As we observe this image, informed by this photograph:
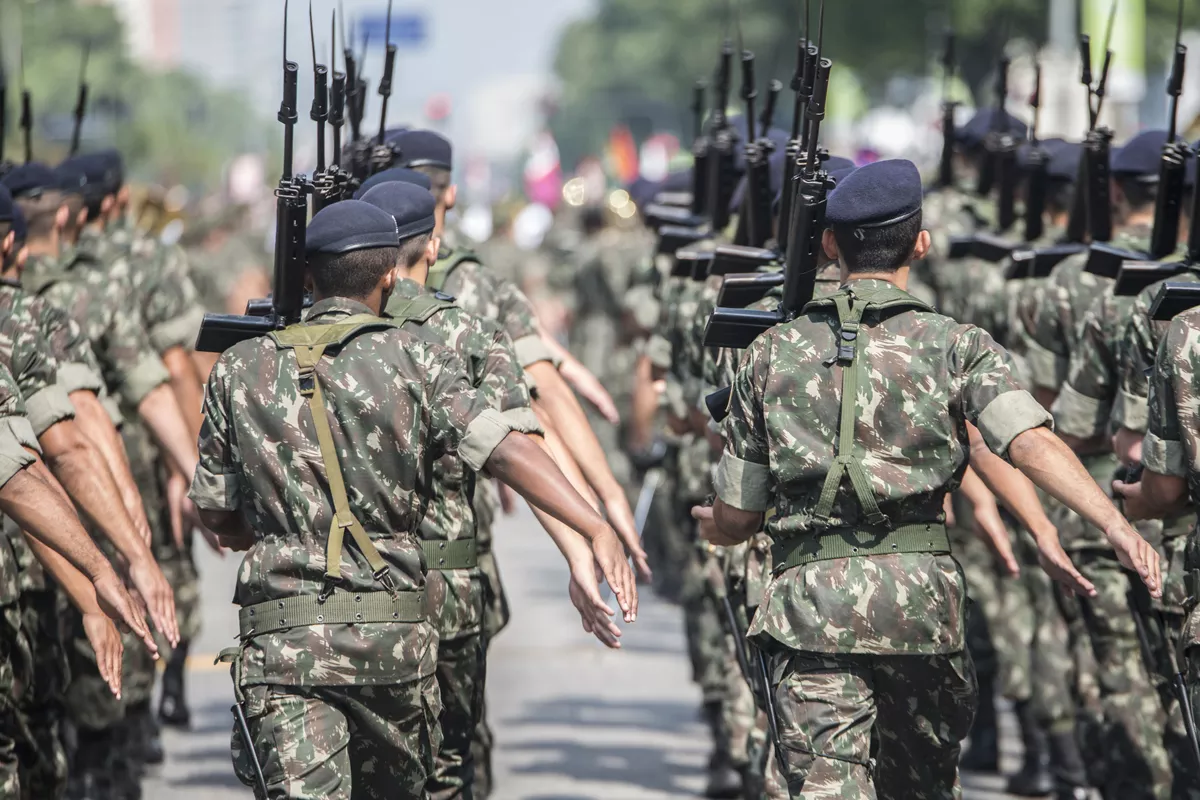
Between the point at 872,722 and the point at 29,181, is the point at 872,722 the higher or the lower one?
the lower one

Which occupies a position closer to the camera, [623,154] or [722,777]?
[722,777]

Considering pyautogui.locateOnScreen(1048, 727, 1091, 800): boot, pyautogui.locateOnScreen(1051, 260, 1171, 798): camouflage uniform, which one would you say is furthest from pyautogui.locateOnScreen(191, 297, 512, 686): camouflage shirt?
pyautogui.locateOnScreen(1048, 727, 1091, 800): boot

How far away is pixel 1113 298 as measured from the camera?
7.14 m

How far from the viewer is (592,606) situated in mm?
5398

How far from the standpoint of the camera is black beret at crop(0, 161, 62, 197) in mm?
8289

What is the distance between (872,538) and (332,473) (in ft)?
4.51

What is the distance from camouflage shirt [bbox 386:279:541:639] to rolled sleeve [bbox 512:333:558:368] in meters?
0.79

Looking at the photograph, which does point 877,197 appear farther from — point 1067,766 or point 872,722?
point 1067,766

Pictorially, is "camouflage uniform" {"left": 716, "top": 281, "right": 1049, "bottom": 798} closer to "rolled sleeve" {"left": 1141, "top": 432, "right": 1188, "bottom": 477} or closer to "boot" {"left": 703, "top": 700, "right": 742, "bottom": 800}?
"rolled sleeve" {"left": 1141, "top": 432, "right": 1188, "bottom": 477}

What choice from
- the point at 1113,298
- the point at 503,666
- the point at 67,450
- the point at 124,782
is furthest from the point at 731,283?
the point at 503,666

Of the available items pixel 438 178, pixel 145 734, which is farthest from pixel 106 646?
pixel 145 734

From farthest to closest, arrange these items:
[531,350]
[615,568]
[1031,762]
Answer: [1031,762] < [531,350] < [615,568]

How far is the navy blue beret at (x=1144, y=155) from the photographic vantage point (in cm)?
777

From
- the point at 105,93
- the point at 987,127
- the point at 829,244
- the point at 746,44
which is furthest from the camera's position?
the point at 105,93
